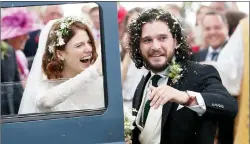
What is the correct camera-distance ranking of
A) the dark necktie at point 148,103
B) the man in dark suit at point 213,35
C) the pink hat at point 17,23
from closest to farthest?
the pink hat at point 17,23
the dark necktie at point 148,103
the man in dark suit at point 213,35

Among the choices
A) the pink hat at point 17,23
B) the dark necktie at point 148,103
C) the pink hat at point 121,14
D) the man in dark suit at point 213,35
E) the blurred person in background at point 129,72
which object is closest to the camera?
the pink hat at point 17,23

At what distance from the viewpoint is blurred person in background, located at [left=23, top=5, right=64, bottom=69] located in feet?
11.3

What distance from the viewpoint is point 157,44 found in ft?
11.5

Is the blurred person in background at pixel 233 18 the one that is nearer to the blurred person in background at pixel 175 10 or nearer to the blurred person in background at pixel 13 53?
the blurred person in background at pixel 175 10

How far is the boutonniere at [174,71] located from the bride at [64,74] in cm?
47

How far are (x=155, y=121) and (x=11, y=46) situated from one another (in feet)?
3.56

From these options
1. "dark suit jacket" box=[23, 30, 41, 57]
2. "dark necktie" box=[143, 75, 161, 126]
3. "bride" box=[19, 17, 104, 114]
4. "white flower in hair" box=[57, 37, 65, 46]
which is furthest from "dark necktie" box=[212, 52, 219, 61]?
"dark suit jacket" box=[23, 30, 41, 57]

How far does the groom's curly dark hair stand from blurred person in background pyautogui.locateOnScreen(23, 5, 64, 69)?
521mm

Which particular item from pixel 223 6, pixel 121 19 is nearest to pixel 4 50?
pixel 121 19

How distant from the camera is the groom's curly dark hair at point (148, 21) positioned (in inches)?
141

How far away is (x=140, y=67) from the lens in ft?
12.1

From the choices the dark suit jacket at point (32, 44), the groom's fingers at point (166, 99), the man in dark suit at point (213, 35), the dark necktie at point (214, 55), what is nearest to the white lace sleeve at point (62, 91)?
the dark suit jacket at point (32, 44)

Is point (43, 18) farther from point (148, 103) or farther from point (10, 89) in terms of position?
point (148, 103)

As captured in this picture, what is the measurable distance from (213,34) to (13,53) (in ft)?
5.42
